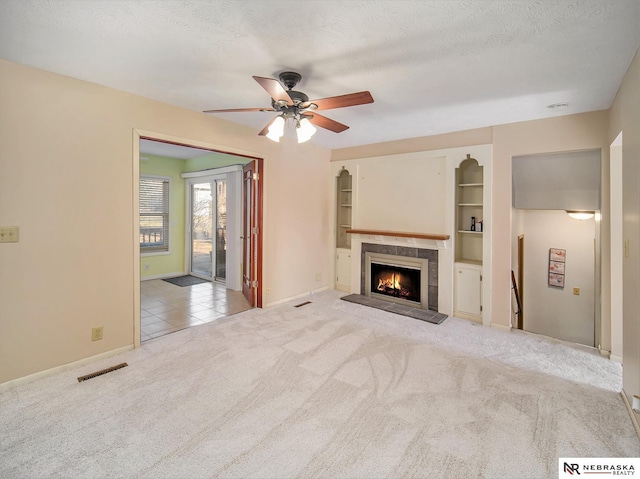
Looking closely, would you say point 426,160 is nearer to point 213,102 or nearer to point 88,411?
point 213,102

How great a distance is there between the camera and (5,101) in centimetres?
237

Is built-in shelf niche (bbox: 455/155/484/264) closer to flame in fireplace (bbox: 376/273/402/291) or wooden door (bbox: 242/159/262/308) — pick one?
flame in fireplace (bbox: 376/273/402/291)

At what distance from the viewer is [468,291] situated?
13.8ft

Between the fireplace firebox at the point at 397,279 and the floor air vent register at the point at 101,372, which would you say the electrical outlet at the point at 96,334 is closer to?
the floor air vent register at the point at 101,372

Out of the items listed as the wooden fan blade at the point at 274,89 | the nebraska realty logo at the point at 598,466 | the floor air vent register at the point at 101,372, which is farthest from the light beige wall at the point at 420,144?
the floor air vent register at the point at 101,372

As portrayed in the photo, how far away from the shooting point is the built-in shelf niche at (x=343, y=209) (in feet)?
18.6

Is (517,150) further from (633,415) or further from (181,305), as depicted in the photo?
(181,305)

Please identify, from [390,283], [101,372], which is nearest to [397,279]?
[390,283]

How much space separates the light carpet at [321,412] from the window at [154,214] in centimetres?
380

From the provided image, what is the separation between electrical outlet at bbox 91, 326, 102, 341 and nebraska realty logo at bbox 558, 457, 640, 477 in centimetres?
356

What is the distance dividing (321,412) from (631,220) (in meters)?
2.55

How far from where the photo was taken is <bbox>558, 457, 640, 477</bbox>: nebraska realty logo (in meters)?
1.69

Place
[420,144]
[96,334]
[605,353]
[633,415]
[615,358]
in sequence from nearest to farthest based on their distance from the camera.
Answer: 1. [633,415]
2. [96,334]
3. [615,358]
4. [605,353]
5. [420,144]

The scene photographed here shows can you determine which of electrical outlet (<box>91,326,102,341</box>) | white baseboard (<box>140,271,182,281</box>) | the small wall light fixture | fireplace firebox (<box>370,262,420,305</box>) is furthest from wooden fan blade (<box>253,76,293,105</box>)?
white baseboard (<box>140,271,182,281</box>)
